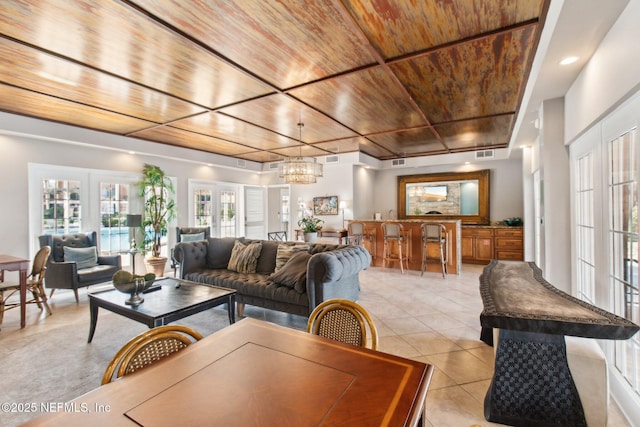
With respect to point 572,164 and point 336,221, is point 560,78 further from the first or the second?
point 336,221

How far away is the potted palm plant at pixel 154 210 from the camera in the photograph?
19.6ft

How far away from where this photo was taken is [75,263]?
13.8ft

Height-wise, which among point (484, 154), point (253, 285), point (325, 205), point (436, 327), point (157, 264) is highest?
point (484, 154)

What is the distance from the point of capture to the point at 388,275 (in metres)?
6.00

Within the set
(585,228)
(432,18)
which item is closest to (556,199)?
(585,228)

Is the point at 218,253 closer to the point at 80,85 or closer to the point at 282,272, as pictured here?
the point at 282,272

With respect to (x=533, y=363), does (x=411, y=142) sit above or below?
above

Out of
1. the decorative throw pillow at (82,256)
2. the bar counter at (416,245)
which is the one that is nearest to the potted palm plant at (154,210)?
the decorative throw pillow at (82,256)

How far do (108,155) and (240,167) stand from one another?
306 cm

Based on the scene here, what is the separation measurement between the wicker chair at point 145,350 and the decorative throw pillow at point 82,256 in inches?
161

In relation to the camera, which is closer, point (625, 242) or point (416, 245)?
point (625, 242)

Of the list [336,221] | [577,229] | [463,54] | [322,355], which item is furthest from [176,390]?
[336,221]

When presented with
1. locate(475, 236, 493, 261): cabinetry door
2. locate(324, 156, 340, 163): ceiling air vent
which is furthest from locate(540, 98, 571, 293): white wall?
locate(324, 156, 340, 163): ceiling air vent

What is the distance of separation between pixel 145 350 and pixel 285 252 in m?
2.71
